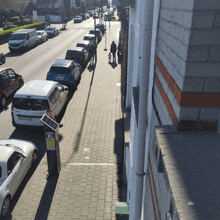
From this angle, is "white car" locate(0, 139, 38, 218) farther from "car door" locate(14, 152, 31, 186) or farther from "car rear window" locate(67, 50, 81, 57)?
"car rear window" locate(67, 50, 81, 57)

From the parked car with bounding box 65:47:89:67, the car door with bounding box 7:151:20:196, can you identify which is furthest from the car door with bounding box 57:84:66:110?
the parked car with bounding box 65:47:89:67

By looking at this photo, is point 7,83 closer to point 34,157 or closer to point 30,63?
point 34,157

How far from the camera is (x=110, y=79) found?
57.3 ft

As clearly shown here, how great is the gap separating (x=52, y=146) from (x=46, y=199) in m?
1.47

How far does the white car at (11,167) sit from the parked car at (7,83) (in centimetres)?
511

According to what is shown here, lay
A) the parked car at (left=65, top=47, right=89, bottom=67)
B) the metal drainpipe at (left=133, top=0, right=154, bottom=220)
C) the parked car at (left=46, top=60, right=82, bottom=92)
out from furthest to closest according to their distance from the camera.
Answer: the parked car at (left=65, top=47, right=89, bottom=67)
the parked car at (left=46, top=60, right=82, bottom=92)
the metal drainpipe at (left=133, top=0, right=154, bottom=220)

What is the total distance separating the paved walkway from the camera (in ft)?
20.3

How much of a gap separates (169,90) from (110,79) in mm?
15216

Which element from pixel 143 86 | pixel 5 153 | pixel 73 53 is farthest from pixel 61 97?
pixel 73 53

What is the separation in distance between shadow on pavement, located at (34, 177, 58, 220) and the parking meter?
10.7 inches

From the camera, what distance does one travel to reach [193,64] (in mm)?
1854

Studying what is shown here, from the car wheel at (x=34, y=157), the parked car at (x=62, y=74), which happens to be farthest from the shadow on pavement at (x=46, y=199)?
the parked car at (x=62, y=74)

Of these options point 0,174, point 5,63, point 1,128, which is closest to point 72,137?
point 1,128

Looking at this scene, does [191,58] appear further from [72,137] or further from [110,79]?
[110,79]
